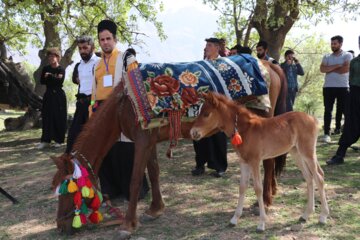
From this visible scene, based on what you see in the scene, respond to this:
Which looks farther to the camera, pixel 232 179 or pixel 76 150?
pixel 232 179

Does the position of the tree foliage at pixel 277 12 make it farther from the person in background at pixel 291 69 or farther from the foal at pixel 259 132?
the foal at pixel 259 132

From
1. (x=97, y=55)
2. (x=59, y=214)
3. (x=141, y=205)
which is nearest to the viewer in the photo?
(x=59, y=214)

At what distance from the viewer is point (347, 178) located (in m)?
5.66

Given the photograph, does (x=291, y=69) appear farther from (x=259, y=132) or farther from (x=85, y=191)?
(x=85, y=191)

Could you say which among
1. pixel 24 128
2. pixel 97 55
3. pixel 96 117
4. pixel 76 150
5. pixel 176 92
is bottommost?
pixel 24 128

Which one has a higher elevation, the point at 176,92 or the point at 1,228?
the point at 176,92

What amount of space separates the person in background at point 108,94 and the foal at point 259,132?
1.14m

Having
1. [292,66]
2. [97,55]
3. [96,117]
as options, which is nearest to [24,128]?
[97,55]

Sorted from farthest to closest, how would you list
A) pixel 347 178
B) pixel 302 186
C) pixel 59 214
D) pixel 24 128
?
pixel 24 128, pixel 347 178, pixel 302 186, pixel 59 214

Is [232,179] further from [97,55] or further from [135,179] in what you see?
[97,55]

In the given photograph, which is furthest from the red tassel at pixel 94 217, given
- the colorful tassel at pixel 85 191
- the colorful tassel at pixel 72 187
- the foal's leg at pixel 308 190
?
the foal's leg at pixel 308 190

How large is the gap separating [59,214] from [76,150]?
2.13 ft

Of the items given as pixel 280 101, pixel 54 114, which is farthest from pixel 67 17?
pixel 280 101

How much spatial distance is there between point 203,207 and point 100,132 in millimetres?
1604
